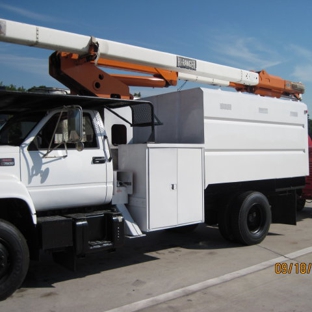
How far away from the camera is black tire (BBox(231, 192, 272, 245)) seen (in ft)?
24.3

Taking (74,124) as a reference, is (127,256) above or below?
below

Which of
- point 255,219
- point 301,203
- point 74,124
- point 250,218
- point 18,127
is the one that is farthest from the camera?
point 301,203

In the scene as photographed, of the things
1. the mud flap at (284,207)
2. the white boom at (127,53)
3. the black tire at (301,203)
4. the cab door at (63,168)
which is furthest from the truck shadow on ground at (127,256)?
the black tire at (301,203)

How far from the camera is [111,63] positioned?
6980 millimetres

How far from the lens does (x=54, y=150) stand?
17.6 ft

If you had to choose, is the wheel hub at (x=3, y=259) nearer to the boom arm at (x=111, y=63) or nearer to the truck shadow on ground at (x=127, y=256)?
the truck shadow on ground at (x=127, y=256)

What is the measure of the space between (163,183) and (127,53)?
2.35 meters

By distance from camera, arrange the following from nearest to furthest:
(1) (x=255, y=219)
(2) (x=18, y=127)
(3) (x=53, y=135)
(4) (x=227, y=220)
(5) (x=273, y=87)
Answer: (3) (x=53, y=135) → (2) (x=18, y=127) → (4) (x=227, y=220) → (1) (x=255, y=219) → (5) (x=273, y=87)

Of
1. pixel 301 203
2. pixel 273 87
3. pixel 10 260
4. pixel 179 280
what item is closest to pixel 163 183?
pixel 179 280

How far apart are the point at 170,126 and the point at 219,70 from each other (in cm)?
183

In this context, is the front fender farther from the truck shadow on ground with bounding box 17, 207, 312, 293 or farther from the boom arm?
the boom arm

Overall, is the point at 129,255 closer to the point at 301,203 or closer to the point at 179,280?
the point at 179,280
